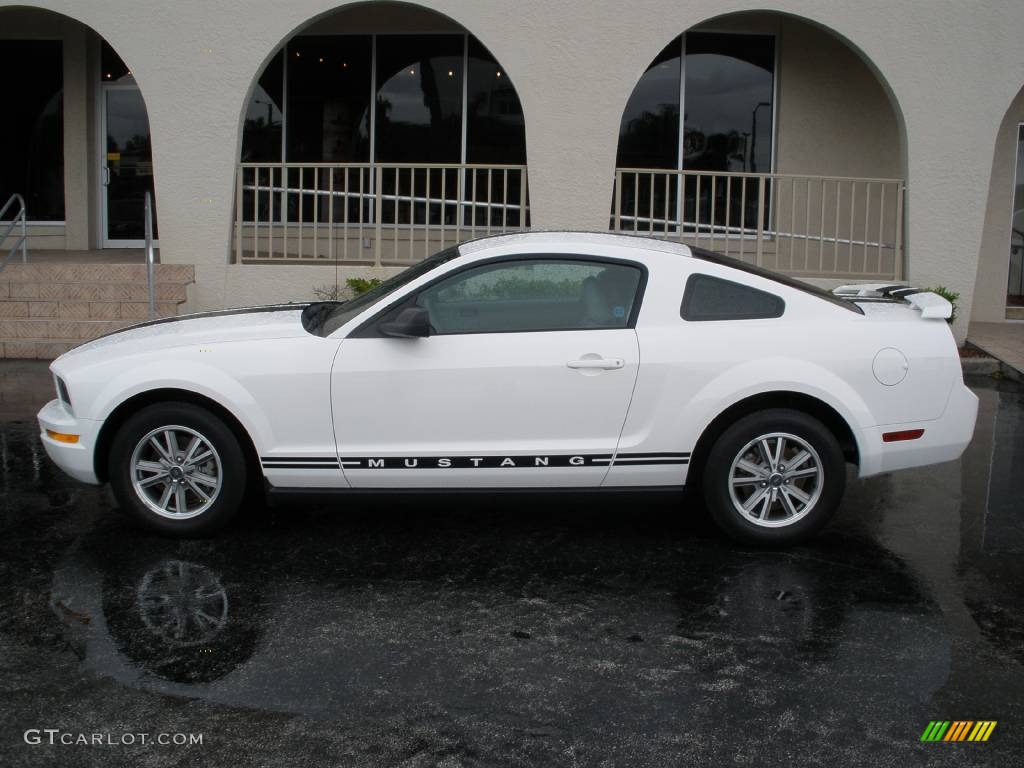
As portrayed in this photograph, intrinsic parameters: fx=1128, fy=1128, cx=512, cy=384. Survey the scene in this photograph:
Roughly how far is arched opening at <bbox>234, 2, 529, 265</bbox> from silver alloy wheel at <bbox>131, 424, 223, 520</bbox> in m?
8.44

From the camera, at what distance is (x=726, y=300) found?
5734 millimetres

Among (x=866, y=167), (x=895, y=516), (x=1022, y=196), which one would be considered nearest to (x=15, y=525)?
(x=895, y=516)

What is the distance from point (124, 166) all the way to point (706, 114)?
26.3 feet

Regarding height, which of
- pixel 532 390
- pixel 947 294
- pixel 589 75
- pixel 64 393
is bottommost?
pixel 64 393

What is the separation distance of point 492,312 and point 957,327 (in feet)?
25.6

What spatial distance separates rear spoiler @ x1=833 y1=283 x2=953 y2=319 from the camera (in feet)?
19.0

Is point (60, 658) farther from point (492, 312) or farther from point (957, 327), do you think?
A: point (957, 327)

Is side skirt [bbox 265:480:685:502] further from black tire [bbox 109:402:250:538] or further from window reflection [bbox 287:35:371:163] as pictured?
window reflection [bbox 287:35:371:163]

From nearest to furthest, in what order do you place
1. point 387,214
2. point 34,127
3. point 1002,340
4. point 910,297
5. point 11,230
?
point 910,297 → point 1002,340 → point 11,230 → point 387,214 → point 34,127

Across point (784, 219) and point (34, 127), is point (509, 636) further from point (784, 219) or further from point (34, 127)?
point (34, 127)

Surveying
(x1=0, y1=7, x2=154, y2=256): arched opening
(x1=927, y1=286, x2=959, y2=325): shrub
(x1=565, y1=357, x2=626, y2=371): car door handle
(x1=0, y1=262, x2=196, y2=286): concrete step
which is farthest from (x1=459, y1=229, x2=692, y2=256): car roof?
(x1=0, y1=7, x2=154, y2=256): arched opening

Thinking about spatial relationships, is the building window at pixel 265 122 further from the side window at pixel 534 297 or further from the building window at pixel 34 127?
the side window at pixel 534 297

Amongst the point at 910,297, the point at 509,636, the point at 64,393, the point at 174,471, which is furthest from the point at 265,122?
the point at 509,636

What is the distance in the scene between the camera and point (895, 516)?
6363 mm
